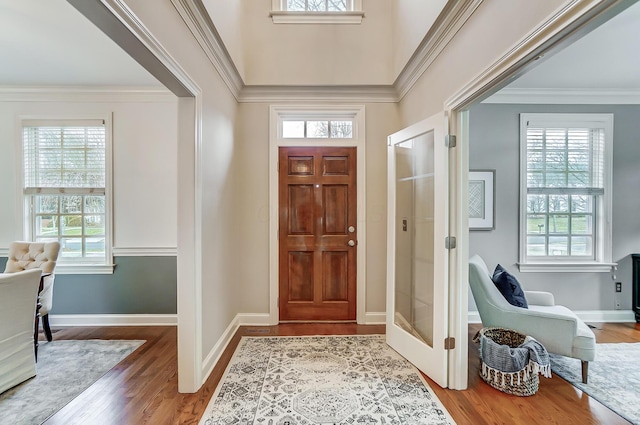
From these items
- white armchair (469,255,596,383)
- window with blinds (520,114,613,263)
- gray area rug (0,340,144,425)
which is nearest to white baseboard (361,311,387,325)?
white armchair (469,255,596,383)

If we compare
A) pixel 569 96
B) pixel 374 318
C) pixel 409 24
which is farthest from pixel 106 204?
pixel 569 96

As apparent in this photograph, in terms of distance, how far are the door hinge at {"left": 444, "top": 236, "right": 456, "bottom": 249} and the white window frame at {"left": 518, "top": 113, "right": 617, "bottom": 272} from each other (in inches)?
75.0

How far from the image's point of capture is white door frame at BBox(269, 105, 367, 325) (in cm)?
323

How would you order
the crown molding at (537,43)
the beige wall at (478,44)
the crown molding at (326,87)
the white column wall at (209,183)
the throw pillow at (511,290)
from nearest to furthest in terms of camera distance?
1. the crown molding at (537,43)
2. the beige wall at (478,44)
3. the white column wall at (209,183)
4. the crown molding at (326,87)
5. the throw pillow at (511,290)

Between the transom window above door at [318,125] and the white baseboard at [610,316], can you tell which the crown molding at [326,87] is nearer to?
the transom window above door at [318,125]

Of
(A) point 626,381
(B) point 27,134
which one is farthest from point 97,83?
(A) point 626,381

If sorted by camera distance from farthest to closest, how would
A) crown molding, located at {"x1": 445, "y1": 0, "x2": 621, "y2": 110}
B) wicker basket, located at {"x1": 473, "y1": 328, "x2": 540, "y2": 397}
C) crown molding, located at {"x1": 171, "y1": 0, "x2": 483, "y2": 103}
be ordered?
Answer: wicker basket, located at {"x1": 473, "y1": 328, "x2": 540, "y2": 397} → crown molding, located at {"x1": 171, "y1": 0, "x2": 483, "y2": 103} → crown molding, located at {"x1": 445, "y1": 0, "x2": 621, "y2": 110}

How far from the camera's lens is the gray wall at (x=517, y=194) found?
131 inches

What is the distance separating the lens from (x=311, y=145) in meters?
3.24

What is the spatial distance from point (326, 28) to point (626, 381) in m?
4.25

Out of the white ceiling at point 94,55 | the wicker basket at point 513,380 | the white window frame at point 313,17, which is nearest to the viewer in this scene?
the wicker basket at point 513,380

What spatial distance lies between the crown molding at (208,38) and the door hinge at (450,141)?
197cm

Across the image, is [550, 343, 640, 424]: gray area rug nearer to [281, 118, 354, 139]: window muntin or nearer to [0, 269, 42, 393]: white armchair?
[281, 118, 354, 139]: window muntin

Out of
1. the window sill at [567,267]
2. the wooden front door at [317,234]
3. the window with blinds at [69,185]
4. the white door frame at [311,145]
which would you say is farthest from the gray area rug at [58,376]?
the window sill at [567,267]
